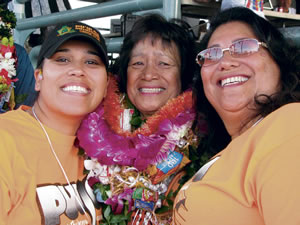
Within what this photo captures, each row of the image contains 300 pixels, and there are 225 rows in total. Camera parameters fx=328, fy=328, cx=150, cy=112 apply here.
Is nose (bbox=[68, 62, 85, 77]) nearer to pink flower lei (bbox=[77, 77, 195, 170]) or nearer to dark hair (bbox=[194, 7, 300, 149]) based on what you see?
pink flower lei (bbox=[77, 77, 195, 170])

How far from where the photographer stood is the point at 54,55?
1825 mm

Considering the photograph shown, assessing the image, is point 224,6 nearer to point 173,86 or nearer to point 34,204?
point 173,86

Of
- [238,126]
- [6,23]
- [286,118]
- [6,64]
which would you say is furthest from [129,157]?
[6,23]

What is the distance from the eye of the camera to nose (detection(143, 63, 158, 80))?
217 cm

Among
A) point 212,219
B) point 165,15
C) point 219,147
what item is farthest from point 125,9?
point 212,219

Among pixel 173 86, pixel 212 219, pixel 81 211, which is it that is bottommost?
pixel 81 211

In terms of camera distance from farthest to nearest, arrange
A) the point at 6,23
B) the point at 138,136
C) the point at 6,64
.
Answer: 1. the point at 6,23
2. the point at 6,64
3. the point at 138,136

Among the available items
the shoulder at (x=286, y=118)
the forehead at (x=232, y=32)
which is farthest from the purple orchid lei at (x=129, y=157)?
the shoulder at (x=286, y=118)

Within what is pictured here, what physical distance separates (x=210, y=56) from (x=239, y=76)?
202 mm

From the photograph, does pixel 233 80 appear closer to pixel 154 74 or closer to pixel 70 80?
pixel 154 74

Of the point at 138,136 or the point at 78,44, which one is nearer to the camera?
the point at 78,44

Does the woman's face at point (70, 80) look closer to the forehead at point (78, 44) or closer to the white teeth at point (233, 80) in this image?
the forehead at point (78, 44)

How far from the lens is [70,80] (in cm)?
181

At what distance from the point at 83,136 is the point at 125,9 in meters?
1.10
